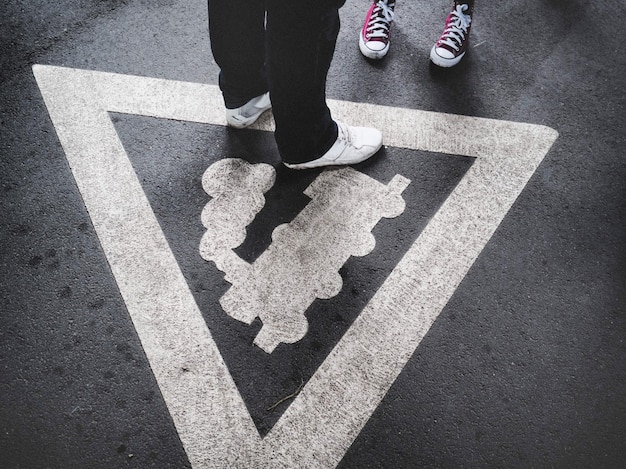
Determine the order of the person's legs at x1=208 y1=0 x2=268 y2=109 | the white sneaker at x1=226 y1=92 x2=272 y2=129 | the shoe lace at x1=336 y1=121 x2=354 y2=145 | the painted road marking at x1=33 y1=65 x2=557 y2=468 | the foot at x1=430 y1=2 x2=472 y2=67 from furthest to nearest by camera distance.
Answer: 1. the foot at x1=430 y1=2 x2=472 y2=67
2. the white sneaker at x1=226 y1=92 x2=272 y2=129
3. the shoe lace at x1=336 y1=121 x2=354 y2=145
4. the person's legs at x1=208 y1=0 x2=268 y2=109
5. the painted road marking at x1=33 y1=65 x2=557 y2=468

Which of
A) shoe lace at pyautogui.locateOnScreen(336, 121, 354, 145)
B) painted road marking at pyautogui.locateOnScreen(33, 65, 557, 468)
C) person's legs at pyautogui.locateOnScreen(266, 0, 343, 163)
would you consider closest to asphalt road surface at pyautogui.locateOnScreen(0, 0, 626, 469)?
painted road marking at pyautogui.locateOnScreen(33, 65, 557, 468)

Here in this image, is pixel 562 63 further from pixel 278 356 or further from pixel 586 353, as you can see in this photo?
pixel 278 356

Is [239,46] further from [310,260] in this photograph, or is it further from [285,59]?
[310,260]

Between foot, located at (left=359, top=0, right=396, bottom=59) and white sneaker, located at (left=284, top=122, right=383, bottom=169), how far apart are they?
51cm

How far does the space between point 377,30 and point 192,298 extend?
5.07ft

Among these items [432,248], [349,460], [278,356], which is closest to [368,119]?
[432,248]

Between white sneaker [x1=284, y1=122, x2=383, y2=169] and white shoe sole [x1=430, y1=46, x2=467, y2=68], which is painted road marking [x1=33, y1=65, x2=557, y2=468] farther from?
white shoe sole [x1=430, y1=46, x2=467, y2=68]

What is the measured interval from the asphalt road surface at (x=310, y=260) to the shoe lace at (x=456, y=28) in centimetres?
14

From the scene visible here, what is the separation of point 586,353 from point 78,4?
278 cm

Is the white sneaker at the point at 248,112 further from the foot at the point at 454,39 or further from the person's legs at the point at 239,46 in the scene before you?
the foot at the point at 454,39

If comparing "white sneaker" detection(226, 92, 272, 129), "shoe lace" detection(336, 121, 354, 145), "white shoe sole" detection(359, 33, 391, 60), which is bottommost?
"white sneaker" detection(226, 92, 272, 129)

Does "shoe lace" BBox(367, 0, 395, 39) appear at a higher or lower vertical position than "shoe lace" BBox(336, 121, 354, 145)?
higher

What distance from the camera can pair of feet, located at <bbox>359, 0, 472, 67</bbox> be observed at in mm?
2400

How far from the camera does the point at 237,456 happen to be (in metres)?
1.55
